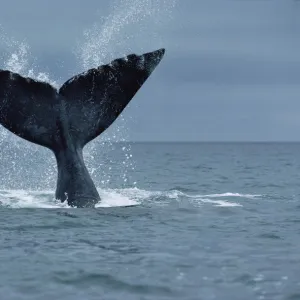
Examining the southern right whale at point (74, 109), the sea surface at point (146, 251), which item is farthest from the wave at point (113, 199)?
the southern right whale at point (74, 109)

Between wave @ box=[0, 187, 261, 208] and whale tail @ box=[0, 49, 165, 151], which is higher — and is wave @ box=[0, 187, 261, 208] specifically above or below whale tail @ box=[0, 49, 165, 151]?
below

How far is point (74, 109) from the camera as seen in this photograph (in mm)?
11266

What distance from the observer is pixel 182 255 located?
27.8 feet

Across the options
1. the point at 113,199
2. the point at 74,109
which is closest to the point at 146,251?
the point at 74,109

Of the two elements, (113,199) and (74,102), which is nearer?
(74,102)

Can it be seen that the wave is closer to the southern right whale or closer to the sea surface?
the sea surface

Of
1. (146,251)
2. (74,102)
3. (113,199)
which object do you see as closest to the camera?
(146,251)

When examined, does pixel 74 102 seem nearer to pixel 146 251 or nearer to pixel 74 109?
pixel 74 109

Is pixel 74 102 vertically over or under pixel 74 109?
over

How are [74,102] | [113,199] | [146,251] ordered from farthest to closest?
[113,199]
[74,102]
[146,251]

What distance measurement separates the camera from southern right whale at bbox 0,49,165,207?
426 inches

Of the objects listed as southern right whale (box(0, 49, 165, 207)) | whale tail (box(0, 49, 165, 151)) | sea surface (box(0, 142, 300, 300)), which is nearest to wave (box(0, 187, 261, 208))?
sea surface (box(0, 142, 300, 300))

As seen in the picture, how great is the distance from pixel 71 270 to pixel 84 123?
13.4 feet

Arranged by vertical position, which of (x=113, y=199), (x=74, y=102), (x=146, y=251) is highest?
(x=74, y=102)
